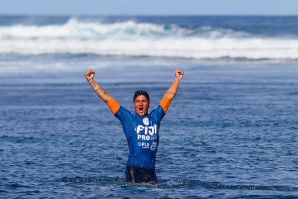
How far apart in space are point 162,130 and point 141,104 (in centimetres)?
629

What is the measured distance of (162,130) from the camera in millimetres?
16359

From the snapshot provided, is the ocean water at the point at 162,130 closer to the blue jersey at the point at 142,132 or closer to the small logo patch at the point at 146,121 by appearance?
the blue jersey at the point at 142,132

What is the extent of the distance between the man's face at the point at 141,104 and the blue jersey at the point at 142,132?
0.25 feet

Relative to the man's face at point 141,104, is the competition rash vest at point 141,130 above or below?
below

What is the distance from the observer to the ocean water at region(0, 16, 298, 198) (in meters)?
11.0

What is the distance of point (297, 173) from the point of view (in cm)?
1173

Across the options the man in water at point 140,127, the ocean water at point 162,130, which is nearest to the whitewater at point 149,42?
the ocean water at point 162,130

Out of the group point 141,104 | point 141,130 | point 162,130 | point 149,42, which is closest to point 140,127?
point 141,130

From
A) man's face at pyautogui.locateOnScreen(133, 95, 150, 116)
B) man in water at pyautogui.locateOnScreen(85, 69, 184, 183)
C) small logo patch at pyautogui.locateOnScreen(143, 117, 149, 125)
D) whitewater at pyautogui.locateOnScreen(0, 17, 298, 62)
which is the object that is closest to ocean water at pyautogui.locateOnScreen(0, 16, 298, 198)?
man in water at pyautogui.locateOnScreen(85, 69, 184, 183)

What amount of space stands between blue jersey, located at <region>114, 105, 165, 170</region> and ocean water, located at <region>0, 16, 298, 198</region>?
0.45m

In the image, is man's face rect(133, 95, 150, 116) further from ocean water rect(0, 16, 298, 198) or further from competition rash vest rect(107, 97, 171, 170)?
ocean water rect(0, 16, 298, 198)

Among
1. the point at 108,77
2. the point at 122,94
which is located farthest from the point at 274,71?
the point at 122,94

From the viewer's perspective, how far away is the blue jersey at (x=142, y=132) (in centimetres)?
1022

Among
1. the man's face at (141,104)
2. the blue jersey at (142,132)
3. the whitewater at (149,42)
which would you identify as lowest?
the blue jersey at (142,132)
